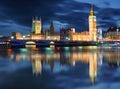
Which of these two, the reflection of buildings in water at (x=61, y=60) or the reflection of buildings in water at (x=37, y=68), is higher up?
the reflection of buildings in water at (x=37, y=68)

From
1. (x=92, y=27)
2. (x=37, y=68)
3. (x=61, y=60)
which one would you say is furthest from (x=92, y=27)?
(x=37, y=68)

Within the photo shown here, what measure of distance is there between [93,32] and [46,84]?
129 meters

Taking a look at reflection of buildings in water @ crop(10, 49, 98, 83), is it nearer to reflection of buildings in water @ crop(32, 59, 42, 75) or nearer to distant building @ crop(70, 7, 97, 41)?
reflection of buildings in water @ crop(32, 59, 42, 75)

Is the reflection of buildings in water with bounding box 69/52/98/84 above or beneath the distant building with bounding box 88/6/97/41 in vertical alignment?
beneath

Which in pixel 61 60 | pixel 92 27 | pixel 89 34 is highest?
pixel 92 27

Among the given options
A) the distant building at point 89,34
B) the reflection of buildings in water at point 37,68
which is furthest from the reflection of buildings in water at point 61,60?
the distant building at point 89,34

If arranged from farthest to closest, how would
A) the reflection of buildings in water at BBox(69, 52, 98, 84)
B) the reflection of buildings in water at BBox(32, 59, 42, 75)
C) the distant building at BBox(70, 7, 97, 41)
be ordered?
the distant building at BBox(70, 7, 97, 41) < the reflection of buildings in water at BBox(32, 59, 42, 75) < the reflection of buildings in water at BBox(69, 52, 98, 84)

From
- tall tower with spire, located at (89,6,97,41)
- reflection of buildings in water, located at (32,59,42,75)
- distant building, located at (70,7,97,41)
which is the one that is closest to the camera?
reflection of buildings in water, located at (32,59,42,75)

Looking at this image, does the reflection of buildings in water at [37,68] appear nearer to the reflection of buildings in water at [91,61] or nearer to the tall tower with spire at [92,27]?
the reflection of buildings in water at [91,61]

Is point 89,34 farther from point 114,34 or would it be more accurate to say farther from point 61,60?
point 61,60

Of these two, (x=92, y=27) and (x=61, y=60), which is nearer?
(x=61, y=60)

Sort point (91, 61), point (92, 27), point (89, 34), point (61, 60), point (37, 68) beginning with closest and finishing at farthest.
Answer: point (37, 68) → point (91, 61) → point (61, 60) → point (89, 34) → point (92, 27)

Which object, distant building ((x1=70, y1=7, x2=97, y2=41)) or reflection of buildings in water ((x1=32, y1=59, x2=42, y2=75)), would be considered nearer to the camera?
reflection of buildings in water ((x1=32, y1=59, x2=42, y2=75))

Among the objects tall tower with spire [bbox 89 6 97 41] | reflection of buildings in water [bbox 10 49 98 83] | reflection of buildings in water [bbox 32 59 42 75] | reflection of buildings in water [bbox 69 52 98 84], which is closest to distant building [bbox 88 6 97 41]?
tall tower with spire [bbox 89 6 97 41]
